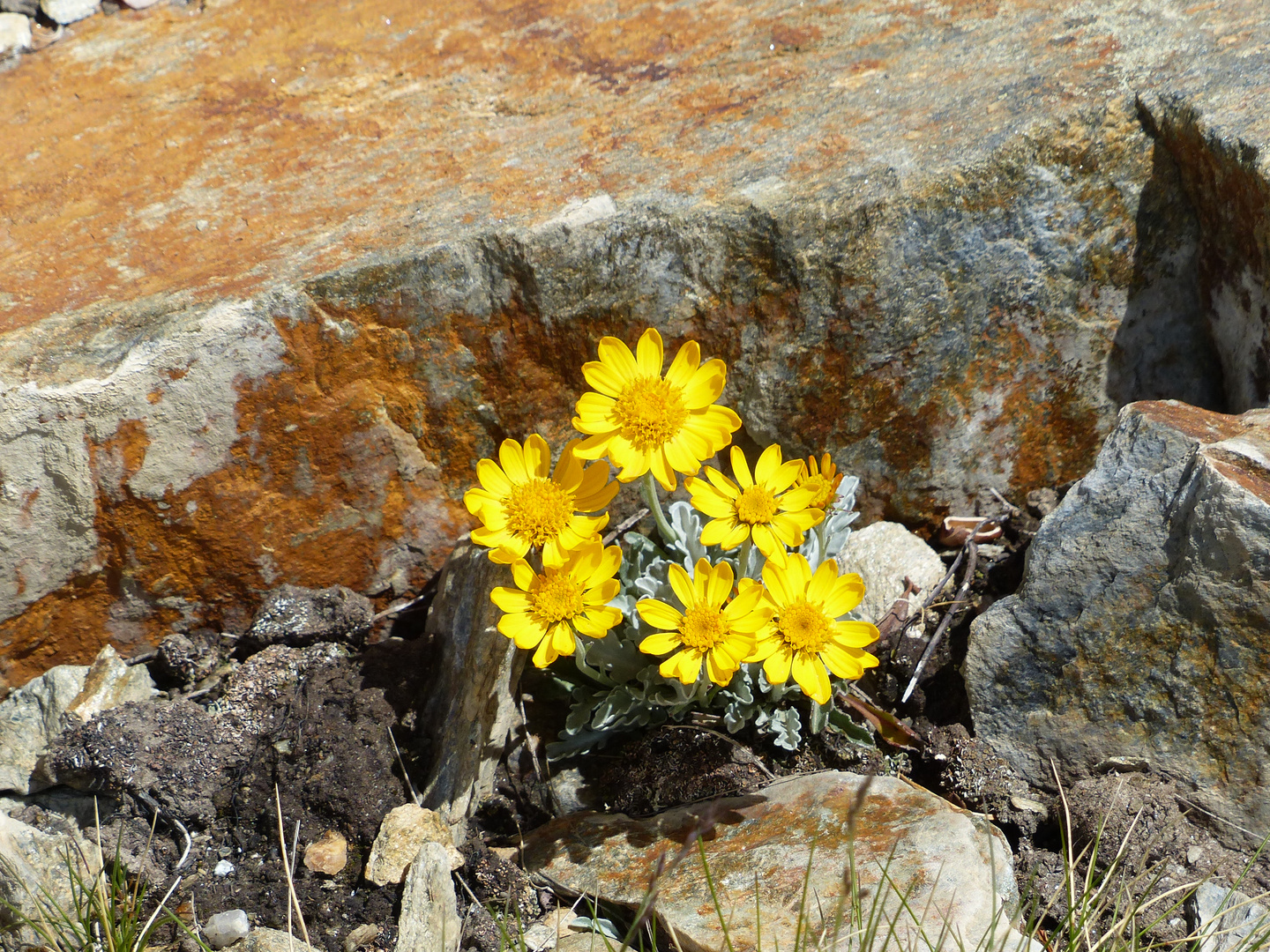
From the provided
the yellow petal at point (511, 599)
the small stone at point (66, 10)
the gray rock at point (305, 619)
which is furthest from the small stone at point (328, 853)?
the small stone at point (66, 10)

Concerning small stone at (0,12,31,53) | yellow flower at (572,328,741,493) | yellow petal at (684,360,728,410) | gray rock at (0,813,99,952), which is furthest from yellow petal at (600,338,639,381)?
small stone at (0,12,31,53)

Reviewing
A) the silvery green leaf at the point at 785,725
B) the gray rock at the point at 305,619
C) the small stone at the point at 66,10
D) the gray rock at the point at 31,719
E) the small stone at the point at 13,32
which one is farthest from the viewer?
the small stone at the point at 66,10

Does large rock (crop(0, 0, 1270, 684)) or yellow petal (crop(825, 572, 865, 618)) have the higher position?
large rock (crop(0, 0, 1270, 684))

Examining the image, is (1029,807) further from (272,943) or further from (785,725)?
(272,943)

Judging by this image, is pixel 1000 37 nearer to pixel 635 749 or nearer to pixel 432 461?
pixel 432 461

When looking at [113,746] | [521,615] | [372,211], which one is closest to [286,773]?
[113,746]

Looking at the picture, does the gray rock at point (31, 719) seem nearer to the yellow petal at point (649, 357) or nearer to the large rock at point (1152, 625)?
the yellow petal at point (649, 357)

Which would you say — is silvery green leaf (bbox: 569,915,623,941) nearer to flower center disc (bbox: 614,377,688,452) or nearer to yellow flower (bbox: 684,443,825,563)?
yellow flower (bbox: 684,443,825,563)

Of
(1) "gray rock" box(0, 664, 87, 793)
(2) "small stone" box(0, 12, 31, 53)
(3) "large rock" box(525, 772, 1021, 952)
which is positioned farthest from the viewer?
(2) "small stone" box(0, 12, 31, 53)
